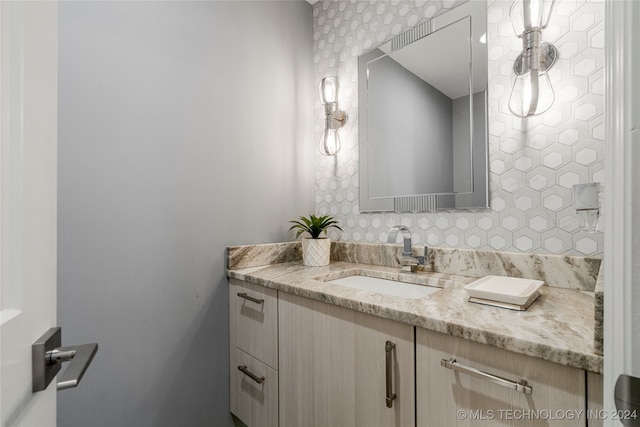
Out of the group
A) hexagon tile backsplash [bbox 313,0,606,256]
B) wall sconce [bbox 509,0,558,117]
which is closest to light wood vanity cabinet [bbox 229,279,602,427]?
hexagon tile backsplash [bbox 313,0,606,256]

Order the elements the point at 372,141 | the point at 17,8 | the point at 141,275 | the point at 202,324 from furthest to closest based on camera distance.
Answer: the point at 372,141
the point at 202,324
the point at 141,275
the point at 17,8

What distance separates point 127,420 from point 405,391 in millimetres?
1071

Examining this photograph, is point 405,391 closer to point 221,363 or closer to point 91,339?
point 221,363

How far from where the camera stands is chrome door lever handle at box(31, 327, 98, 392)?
39 centimetres

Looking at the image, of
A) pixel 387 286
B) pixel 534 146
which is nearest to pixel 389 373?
pixel 387 286

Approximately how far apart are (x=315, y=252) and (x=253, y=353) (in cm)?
53

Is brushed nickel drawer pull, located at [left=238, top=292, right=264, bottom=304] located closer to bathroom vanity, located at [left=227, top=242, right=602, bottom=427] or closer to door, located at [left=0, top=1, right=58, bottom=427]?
bathroom vanity, located at [left=227, top=242, right=602, bottom=427]

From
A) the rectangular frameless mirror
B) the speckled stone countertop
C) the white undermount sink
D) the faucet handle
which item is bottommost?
the white undermount sink

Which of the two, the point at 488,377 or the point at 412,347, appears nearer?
the point at 488,377

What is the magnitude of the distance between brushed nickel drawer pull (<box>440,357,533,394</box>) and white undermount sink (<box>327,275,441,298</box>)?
1.57ft

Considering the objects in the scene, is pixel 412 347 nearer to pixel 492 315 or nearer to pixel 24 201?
pixel 492 315

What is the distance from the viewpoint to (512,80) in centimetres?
109

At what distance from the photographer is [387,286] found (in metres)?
1.28

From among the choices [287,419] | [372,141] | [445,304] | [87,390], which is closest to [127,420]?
[87,390]
